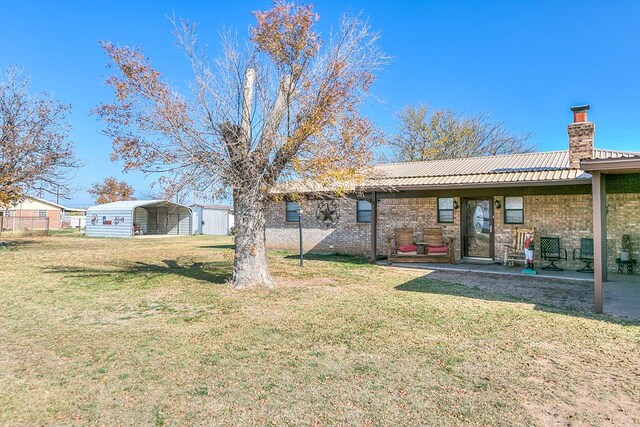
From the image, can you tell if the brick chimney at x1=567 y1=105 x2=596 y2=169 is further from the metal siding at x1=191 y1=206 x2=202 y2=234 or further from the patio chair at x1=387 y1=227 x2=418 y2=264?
the metal siding at x1=191 y1=206 x2=202 y2=234

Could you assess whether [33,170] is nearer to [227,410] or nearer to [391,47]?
[391,47]

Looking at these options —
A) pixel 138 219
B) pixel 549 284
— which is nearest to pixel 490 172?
pixel 549 284

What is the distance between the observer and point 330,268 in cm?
1030

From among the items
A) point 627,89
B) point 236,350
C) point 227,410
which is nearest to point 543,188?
point 236,350

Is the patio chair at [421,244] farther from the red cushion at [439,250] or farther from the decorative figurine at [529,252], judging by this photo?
the decorative figurine at [529,252]

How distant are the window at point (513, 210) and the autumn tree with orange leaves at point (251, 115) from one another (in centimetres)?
592

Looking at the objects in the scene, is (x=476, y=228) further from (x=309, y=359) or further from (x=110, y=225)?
(x=110, y=225)

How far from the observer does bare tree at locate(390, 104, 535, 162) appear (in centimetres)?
2450

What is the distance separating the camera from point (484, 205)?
11516 mm

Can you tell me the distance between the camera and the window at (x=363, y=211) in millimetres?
13430

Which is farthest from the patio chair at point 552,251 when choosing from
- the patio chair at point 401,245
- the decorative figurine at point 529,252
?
the patio chair at point 401,245

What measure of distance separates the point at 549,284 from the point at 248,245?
6.63 metres

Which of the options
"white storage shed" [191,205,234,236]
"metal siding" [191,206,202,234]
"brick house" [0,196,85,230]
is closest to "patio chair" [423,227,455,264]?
"white storage shed" [191,205,234,236]

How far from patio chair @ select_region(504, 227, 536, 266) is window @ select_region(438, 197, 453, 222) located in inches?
76.5
